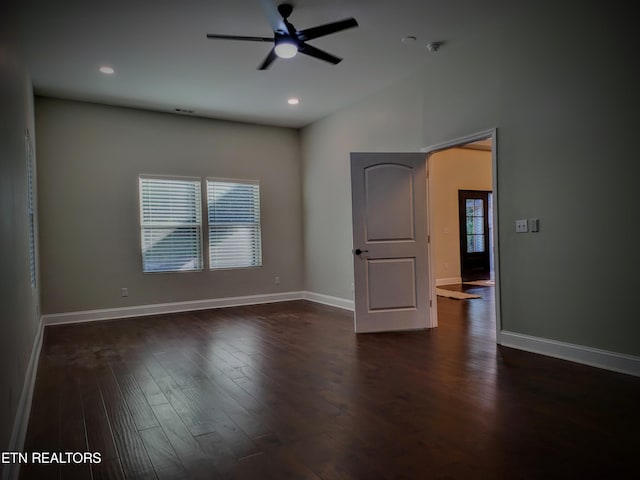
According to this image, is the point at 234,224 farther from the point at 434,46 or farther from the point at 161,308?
the point at 434,46

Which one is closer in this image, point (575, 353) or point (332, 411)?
point (332, 411)

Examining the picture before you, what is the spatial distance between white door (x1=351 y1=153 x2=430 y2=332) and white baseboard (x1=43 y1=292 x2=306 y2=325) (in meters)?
2.87

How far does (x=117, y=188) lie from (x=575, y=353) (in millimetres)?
6001

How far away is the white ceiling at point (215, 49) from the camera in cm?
352

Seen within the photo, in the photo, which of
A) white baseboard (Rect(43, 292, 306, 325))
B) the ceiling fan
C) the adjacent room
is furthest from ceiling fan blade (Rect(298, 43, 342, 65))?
white baseboard (Rect(43, 292, 306, 325))

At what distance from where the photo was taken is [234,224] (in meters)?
6.99

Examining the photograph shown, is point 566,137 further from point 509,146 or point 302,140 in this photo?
point 302,140

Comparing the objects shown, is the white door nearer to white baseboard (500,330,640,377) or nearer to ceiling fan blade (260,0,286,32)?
white baseboard (500,330,640,377)

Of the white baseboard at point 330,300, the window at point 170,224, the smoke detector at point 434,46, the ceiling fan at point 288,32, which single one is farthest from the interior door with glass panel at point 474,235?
the ceiling fan at point 288,32

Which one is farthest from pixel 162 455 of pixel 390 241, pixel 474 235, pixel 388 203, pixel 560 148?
pixel 474 235

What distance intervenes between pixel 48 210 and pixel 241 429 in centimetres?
479

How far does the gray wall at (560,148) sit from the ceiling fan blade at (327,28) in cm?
150

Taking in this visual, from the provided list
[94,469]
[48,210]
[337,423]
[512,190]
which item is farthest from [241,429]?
[48,210]

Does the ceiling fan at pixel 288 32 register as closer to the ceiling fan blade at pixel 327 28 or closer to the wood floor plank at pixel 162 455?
the ceiling fan blade at pixel 327 28
